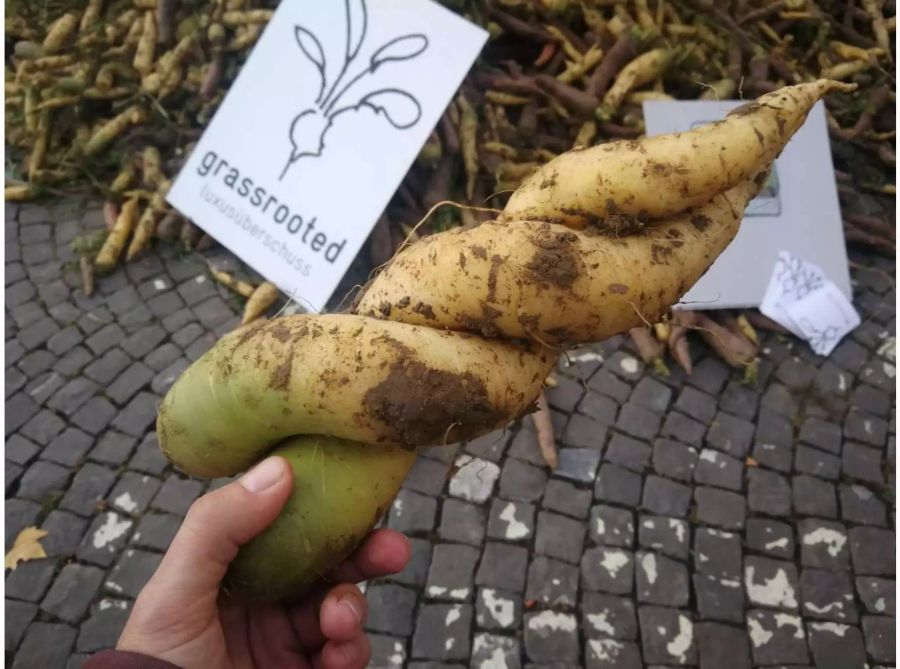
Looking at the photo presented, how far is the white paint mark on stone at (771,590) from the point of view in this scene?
7.06ft

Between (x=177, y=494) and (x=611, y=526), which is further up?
(x=611, y=526)

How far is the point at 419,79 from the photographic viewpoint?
264cm

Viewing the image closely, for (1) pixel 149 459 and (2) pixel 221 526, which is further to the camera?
(1) pixel 149 459

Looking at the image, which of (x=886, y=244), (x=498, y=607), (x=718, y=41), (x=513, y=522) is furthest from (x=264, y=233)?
(x=886, y=244)

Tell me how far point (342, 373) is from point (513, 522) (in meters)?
1.37

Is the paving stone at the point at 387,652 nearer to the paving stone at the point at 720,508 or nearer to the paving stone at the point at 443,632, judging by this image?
the paving stone at the point at 443,632

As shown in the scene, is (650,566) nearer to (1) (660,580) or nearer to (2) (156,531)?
(1) (660,580)

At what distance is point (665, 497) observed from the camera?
2.36 m

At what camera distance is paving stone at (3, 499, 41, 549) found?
7.56ft

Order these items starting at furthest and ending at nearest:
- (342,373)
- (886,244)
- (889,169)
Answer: (889,169), (886,244), (342,373)

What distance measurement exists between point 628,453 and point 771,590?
0.61m

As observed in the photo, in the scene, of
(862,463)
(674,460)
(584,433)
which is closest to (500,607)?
(584,433)

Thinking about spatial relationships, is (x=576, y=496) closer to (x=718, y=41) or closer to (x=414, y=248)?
(x=414, y=248)

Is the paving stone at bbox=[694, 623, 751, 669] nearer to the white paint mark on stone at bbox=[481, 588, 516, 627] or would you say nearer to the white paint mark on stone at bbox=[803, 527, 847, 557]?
the white paint mark on stone at bbox=[803, 527, 847, 557]
